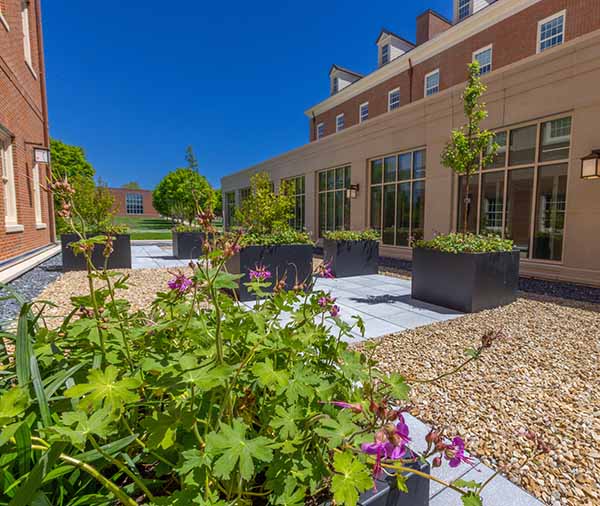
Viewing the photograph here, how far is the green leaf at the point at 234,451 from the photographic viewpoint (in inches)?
29.1

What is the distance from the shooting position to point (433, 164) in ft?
31.9

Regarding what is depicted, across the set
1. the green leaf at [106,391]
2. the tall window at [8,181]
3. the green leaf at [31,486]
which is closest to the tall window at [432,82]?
the tall window at [8,181]

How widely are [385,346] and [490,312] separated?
7.62 ft

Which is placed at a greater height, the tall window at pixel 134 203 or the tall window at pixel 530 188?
the tall window at pixel 134 203

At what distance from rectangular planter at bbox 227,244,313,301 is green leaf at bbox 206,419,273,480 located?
4.68 metres

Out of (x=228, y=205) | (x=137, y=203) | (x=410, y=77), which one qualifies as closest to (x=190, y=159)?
(x=228, y=205)

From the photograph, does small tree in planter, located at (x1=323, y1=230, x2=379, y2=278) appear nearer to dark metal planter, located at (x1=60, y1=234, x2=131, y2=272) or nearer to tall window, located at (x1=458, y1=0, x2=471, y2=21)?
dark metal planter, located at (x1=60, y1=234, x2=131, y2=272)

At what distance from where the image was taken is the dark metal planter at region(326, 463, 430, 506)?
1016mm

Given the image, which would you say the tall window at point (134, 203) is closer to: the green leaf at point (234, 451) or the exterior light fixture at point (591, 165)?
the exterior light fixture at point (591, 165)

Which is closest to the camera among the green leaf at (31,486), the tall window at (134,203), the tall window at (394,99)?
the green leaf at (31,486)

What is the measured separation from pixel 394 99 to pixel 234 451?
751 inches

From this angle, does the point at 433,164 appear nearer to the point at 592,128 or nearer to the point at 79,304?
the point at 592,128

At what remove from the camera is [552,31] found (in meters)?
11.4

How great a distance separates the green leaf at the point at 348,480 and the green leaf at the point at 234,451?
6.9 inches
